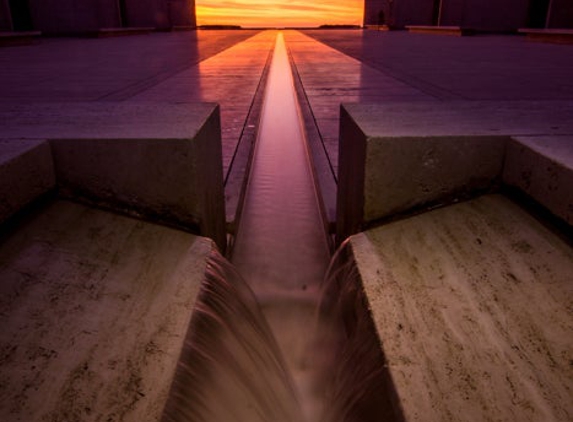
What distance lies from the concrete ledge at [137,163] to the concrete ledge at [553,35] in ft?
45.2

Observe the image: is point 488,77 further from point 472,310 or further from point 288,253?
point 472,310

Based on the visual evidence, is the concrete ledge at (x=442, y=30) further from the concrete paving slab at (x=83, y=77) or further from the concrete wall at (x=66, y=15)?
the concrete wall at (x=66, y=15)

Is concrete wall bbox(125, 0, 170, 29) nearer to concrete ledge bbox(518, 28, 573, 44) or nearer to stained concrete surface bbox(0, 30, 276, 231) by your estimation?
stained concrete surface bbox(0, 30, 276, 231)

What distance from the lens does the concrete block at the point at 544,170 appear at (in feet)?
6.52

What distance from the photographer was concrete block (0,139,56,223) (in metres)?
2.01

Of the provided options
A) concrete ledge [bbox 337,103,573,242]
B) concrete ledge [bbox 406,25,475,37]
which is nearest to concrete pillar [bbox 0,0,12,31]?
concrete ledge [bbox 337,103,573,242]

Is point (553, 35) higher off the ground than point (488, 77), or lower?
higher

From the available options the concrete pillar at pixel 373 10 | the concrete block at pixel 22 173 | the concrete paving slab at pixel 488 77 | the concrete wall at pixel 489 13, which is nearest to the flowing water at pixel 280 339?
the concrete block at pixel 22 173

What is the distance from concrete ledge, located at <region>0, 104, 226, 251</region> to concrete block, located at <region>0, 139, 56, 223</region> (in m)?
0.08

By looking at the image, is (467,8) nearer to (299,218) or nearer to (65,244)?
(299,218)

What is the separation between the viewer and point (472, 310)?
191 centimetres

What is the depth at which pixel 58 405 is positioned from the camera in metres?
1.50

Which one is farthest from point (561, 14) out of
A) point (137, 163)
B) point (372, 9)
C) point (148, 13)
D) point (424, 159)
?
point (372, 9)

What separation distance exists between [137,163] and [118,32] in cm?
2020
